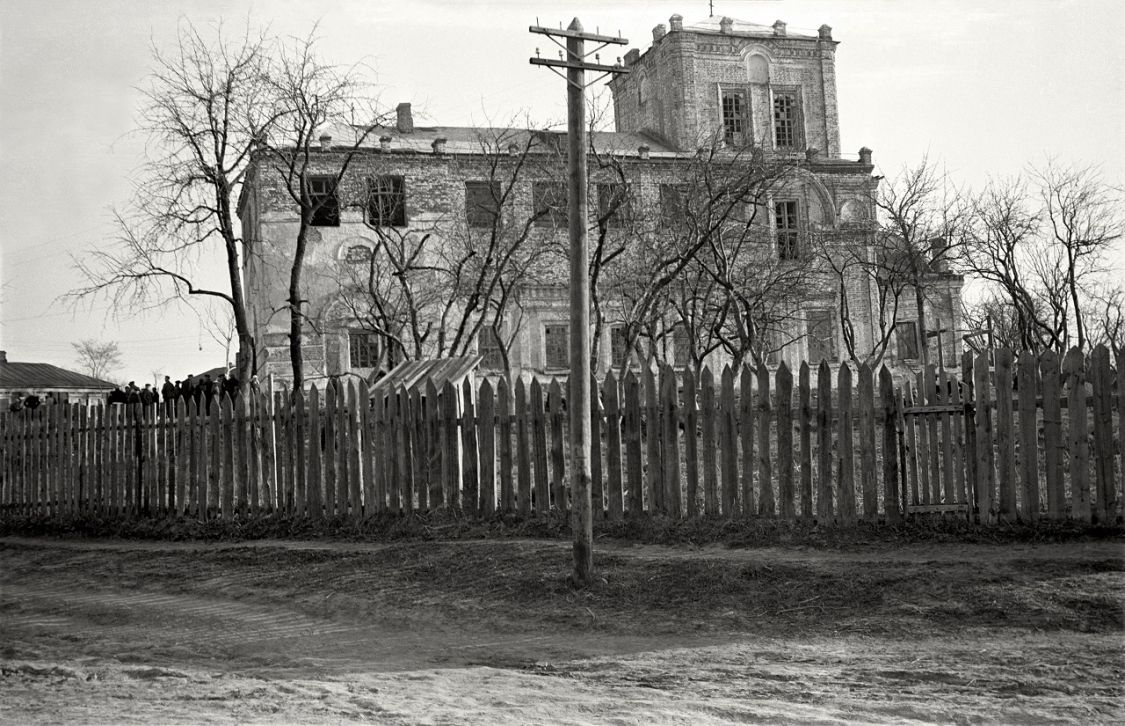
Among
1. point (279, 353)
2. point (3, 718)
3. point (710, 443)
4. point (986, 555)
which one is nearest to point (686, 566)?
point (710, 443)

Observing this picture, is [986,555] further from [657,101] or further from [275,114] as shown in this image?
[657,101]

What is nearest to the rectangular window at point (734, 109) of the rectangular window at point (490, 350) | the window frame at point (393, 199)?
the rectangular window at point (490, 350)

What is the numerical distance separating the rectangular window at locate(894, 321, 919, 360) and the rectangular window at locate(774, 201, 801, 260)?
506cm

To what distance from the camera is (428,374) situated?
1394 centimetres

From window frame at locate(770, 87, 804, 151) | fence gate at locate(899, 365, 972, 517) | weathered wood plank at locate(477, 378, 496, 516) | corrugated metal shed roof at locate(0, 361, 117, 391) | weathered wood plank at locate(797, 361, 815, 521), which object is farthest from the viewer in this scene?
corrugated metal shed roof at locate(0, 361, 117, 391)

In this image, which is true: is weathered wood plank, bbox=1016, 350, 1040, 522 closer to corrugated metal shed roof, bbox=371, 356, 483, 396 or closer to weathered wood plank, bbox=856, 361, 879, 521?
weathered wood plank, bbox=856, 361, 879, 521

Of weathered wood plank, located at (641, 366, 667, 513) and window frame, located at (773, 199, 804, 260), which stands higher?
window frame, located at (773, 199, 804, 260)

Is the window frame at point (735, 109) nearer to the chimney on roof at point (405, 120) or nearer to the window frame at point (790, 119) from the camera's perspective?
the window frame at point (790, 119)

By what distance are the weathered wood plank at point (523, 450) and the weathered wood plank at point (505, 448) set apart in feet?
0.40

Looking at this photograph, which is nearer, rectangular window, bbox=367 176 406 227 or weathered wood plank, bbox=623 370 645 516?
weathered wood plank, bbox=623 370 645 516

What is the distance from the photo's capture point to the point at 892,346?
36812mm

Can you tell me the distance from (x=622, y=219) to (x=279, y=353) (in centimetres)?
1384

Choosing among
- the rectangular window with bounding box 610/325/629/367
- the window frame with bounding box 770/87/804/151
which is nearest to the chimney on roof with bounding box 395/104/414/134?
the rectangular window with bounding box 610/325/629/367

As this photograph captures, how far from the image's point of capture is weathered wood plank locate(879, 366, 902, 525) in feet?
34.5
